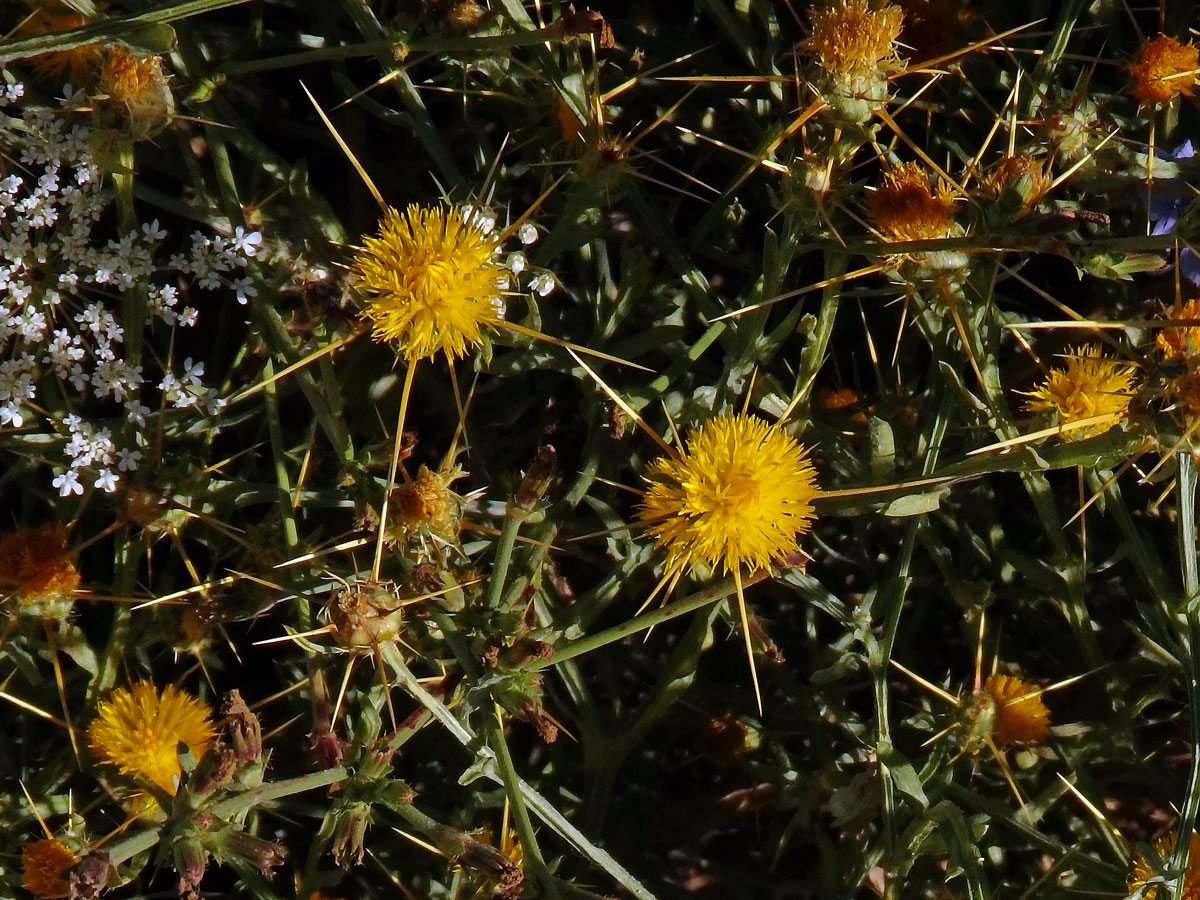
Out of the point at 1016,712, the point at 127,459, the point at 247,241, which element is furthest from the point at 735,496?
the point at 127,459

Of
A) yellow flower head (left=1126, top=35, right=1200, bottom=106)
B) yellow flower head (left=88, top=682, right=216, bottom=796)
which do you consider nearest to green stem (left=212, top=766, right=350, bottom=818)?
yellow flower head (left=88, top=682, right=216, bottom=796)

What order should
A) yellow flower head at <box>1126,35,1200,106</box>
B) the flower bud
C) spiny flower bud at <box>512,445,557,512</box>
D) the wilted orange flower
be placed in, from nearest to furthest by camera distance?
the flower bud, spiny flower bud at <box>512,445,557,512</box>, yellow flower head at <box>1126,35,1200,106</box>, the wilted orange flower

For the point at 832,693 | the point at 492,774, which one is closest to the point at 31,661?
the point at 492,774

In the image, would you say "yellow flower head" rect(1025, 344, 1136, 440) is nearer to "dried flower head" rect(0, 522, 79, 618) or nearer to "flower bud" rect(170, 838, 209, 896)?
"flower bud" rect(170, 838, 209, 896)

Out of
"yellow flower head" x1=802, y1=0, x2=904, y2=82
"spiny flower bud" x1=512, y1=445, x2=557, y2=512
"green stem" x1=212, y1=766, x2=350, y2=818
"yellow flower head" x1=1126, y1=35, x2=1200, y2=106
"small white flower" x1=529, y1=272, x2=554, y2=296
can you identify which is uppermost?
"yellow flower head" x1=802, y1=0, x2=904, y2=82

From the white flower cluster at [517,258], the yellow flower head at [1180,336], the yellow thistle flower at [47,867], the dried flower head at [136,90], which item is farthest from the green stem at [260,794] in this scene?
the yellow flower head at [1180,336]

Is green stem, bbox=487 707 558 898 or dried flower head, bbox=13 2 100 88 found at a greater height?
dried flower head, bbox=13 2 100 88

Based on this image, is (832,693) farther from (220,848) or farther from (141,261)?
(141,261)
